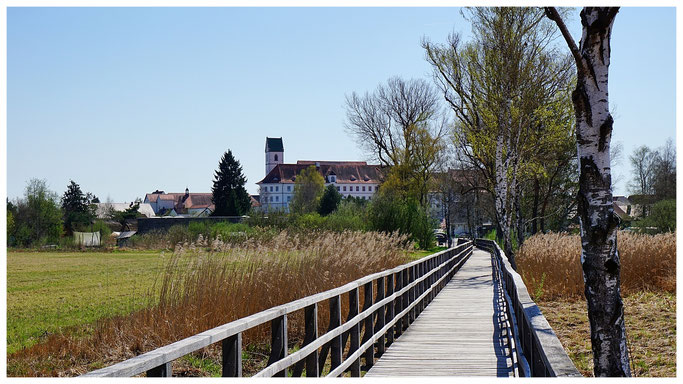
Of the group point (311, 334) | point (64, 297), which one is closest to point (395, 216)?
point (64, 297)

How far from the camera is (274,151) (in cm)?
18138

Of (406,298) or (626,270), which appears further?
(626,270)

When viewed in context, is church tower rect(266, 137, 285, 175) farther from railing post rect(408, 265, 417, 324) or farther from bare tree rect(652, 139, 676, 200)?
railing post rect(408, 265, 417, 324)

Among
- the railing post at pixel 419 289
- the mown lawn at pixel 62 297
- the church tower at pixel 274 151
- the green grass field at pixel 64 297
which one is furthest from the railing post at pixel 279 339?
the church tower at pixel 274 151

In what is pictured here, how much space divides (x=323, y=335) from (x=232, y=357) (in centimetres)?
206

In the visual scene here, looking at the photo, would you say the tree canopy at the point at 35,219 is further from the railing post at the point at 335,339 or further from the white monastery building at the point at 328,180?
the white monastery building at the point at 328,180

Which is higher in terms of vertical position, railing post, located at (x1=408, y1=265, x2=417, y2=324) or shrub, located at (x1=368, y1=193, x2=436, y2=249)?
shrub, located at (x1=368, y1=193, x2=436, y2=249)

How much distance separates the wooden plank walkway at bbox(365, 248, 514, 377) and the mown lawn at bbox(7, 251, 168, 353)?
449cm

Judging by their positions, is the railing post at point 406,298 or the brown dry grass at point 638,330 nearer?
the brown dry grass at point 638,330

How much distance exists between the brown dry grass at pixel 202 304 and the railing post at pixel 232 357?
428 cm

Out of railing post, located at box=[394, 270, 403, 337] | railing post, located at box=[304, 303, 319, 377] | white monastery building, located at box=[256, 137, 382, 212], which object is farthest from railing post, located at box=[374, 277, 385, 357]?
white monastery building, located at box=[256, 137, 382, 212]

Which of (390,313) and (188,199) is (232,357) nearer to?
(390,313)

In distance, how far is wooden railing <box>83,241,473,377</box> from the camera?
3477 mm

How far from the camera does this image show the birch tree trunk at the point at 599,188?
5.20 m
